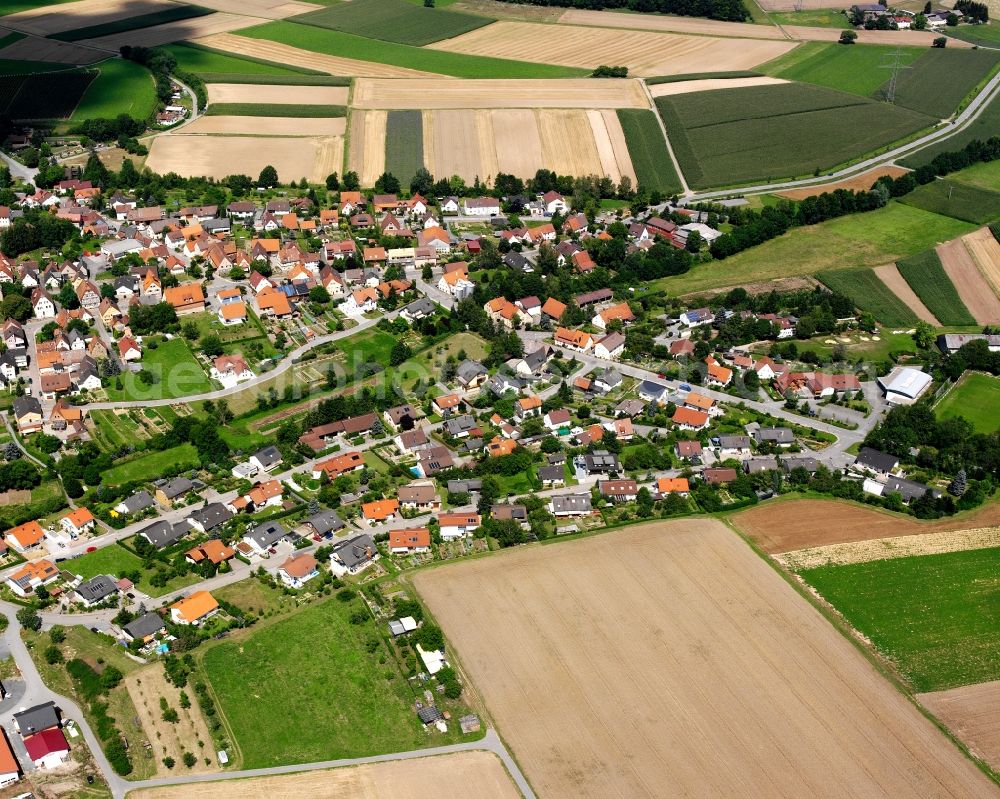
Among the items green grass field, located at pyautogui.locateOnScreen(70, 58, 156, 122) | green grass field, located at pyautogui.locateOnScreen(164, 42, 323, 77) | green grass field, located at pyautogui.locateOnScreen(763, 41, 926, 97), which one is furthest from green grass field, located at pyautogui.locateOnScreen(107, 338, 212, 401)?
green grass field, located at pyautogui.locateOnScreen(763, 41, 926, 97)

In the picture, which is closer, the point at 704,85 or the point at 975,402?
the point at 975,402

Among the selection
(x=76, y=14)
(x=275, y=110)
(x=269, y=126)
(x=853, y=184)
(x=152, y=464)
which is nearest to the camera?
(x=152, y=464)

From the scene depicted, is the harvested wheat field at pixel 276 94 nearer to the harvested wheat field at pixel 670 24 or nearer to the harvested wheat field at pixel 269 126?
the harvested wheat field at pixel 269 126

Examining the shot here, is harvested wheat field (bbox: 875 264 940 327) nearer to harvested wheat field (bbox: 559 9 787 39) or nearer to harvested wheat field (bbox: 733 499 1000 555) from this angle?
harvested wheat field (bbox: 733 499 1000 555)

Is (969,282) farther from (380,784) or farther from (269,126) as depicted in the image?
(269,126)

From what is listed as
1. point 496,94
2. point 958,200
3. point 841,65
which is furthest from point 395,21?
point 958,200

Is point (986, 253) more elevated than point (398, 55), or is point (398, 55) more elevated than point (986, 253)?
point (398, 55)
